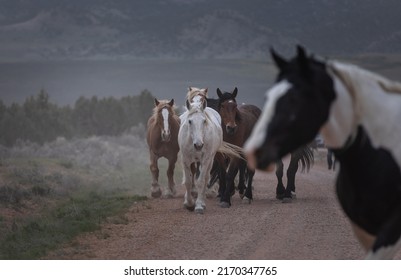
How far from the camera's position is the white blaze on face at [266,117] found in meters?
4.28

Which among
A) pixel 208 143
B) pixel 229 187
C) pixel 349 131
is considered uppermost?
pixel 349 131

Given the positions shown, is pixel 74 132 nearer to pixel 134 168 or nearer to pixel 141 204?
pixel 134 168

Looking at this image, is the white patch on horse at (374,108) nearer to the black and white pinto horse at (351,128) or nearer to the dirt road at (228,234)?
the black and white pinto horse at (351,128)

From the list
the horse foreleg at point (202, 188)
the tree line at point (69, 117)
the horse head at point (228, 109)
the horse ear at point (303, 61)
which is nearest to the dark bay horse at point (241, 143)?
the horse head at point (228, 109)

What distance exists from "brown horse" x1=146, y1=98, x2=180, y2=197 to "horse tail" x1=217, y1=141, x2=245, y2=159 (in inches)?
40.7

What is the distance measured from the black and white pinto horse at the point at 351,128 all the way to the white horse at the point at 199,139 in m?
6.59

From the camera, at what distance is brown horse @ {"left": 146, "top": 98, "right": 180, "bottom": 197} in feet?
44.4

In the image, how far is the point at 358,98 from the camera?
15.6ft

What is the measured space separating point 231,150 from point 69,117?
612 inches

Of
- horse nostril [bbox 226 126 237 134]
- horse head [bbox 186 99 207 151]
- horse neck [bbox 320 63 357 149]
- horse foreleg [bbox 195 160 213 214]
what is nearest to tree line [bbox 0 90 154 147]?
horse nostril [bbox 226 126 237 134]

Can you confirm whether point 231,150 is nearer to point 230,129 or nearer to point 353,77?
point 230,129

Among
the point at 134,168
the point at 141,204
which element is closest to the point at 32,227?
the point at 141,204

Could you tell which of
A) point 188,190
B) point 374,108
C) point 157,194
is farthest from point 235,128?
point 374,108

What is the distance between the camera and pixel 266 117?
4.39 m
